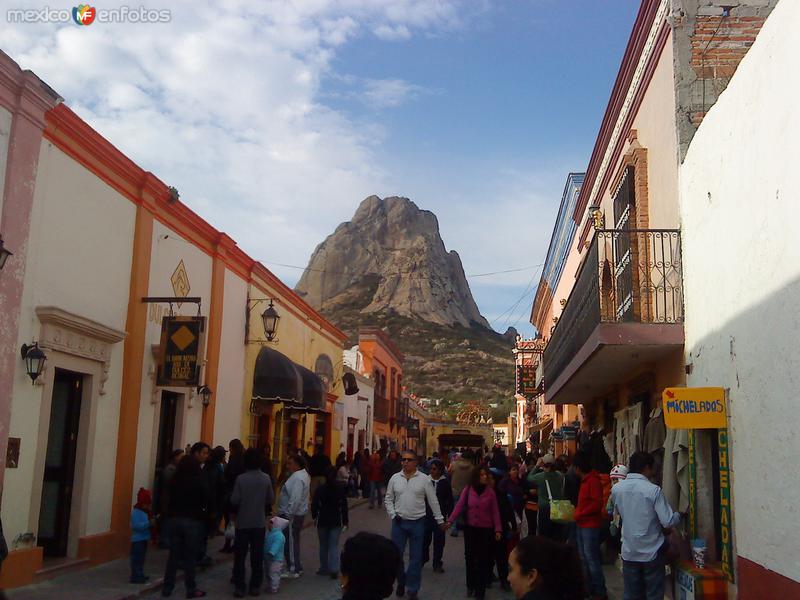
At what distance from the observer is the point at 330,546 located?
1094 cm

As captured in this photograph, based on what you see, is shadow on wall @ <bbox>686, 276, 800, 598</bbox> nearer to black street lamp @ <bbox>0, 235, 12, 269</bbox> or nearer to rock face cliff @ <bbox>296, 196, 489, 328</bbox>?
black street lamp @ <bbox>0, 235, 12, 269</bbox>

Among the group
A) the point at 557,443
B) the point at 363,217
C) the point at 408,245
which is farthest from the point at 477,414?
the point at 363,217

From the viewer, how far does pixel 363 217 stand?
399 feet

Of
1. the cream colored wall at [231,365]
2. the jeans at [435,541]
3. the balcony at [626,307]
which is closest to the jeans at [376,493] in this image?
the cream colored wall at [231,365]

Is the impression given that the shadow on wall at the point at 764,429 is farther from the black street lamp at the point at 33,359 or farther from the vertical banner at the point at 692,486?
the black street lamp at the point at 33,359

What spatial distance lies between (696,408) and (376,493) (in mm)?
16610

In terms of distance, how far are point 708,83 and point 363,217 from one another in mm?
112554

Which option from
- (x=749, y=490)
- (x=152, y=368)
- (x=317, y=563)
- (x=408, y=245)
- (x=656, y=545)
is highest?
(x=408, y=245)

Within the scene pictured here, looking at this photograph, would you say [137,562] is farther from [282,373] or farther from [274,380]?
[282,373]

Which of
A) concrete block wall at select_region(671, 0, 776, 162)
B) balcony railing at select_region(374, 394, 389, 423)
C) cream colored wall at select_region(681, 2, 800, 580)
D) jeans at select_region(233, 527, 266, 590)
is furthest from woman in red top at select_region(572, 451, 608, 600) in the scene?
balcony railing at select_region(374, 394, 389, 423)

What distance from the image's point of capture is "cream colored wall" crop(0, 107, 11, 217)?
901 centimetres

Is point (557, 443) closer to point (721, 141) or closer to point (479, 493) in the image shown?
point (479, 493)

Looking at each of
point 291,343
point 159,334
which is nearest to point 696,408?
point 159,334

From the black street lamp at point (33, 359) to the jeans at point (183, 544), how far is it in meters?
2.30
